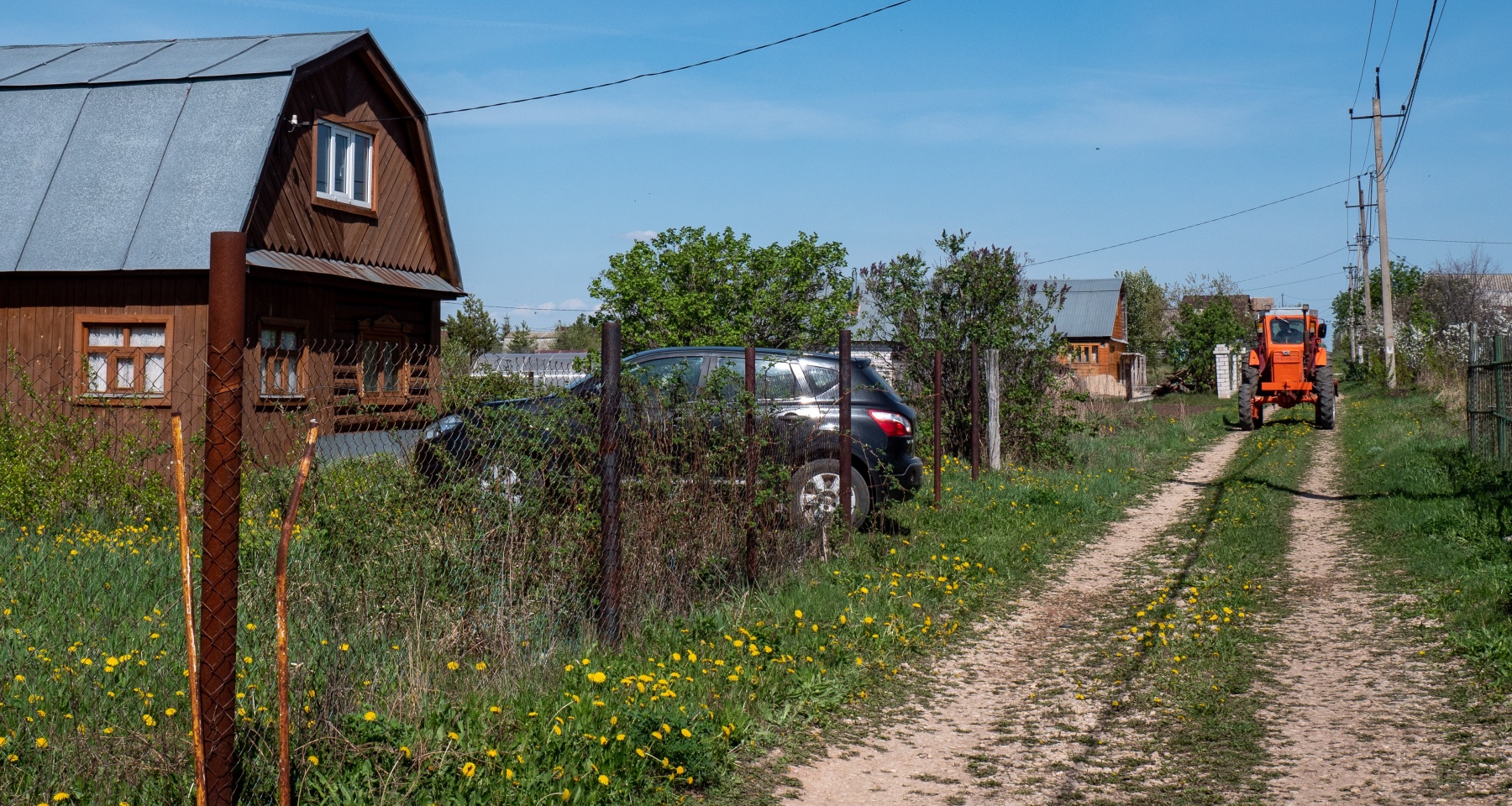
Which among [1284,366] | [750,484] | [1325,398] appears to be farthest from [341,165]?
[1284,366]

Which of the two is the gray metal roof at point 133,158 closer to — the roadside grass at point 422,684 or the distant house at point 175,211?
the distant house at point 175,211

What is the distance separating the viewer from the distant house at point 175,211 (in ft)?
47.4

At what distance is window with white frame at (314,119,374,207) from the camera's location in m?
16.3

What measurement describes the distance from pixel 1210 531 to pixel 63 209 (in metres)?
14.1

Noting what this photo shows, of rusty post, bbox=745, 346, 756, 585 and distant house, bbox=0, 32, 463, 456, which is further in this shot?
distant house, bbox=0, 32, 463, 456

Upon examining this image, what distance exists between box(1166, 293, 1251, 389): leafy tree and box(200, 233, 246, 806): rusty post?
47292 millimetres

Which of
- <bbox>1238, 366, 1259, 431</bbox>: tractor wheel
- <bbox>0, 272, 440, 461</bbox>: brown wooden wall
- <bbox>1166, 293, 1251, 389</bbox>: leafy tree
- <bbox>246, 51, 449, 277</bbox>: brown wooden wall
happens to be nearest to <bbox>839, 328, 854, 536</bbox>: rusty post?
<bbox>0, 272, 440, 461</bbox>: brown wooden wall

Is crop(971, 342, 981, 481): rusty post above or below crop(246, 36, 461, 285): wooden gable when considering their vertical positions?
below

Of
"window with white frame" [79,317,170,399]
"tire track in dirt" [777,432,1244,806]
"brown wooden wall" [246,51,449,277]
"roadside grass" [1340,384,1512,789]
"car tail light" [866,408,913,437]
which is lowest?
"tire track in dirt" [777,432,1244,806]

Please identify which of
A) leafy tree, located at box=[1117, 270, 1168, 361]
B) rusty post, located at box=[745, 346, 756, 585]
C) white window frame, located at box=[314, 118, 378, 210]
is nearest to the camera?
rusty post, located at box=[745, 346, 756, 585]

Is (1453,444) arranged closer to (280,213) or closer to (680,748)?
(680,748)

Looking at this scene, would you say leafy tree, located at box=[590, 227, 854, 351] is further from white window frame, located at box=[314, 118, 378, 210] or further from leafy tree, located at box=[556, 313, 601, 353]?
leafy tree, located at box=[556, 313, 601, 353]

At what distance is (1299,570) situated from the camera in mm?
9383

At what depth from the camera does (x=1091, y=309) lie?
56.3m
